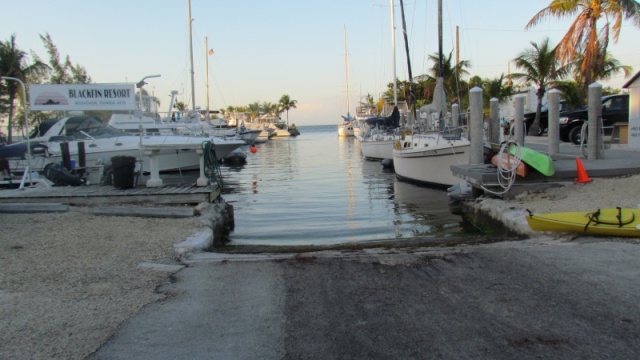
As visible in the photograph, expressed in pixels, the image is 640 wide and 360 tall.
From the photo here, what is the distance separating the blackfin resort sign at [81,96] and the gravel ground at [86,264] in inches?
138

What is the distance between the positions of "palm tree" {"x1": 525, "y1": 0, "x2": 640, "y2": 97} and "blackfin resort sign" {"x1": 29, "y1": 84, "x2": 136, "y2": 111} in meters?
18.3

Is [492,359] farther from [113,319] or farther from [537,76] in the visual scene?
[537,76]

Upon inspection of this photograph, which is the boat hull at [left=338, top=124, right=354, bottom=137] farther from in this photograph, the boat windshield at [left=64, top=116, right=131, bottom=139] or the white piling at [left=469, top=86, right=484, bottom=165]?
the white piling at [left=469, top=86, right=484, bottom=165]

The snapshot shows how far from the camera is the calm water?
10.8m

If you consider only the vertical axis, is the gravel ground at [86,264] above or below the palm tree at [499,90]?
below

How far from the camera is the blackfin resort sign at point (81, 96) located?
11984 millimetres

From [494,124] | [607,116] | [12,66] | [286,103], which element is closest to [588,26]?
[607,116]

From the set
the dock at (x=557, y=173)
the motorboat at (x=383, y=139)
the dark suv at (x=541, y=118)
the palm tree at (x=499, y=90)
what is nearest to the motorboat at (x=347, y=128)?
the palm tree at (x=499, y=90)

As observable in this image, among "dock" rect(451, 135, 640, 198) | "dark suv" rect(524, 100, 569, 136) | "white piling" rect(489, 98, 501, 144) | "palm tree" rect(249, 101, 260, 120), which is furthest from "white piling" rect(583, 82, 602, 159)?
"palm tree" rect(249, 101, 260, 120)

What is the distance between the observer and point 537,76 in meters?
31.0

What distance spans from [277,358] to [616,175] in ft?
30.0

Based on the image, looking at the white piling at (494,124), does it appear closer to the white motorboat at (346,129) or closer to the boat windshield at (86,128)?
the boat windshield at (86,128)

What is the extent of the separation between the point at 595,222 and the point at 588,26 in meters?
18.7

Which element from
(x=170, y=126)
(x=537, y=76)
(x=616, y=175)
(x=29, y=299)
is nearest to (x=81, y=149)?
(x=170, y=126)
